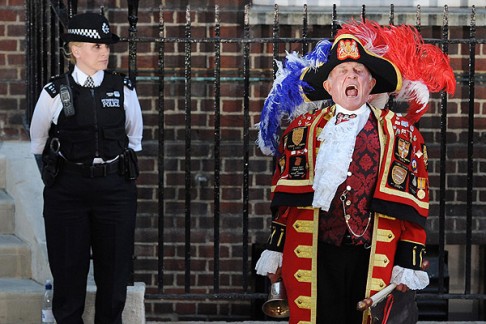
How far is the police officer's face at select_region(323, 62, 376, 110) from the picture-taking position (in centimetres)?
565

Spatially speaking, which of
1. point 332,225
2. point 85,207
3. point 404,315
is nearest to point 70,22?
point 85,207

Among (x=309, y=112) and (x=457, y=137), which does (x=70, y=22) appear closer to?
(x=309, y=112)

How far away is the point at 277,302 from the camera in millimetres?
5965

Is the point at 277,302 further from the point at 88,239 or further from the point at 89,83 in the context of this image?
the point at 89,83

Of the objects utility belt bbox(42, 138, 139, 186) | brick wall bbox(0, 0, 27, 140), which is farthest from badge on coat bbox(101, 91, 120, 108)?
brick wall bbox(0, 0, 27, 140)

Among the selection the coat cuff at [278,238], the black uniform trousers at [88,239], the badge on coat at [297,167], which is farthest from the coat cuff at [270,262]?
the black uniform trousers at [88,239]

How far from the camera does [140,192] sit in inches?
326

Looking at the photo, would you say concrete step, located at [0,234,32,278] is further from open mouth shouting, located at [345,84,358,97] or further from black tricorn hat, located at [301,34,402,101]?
open mouth shouting, located at [345,84,358,97]

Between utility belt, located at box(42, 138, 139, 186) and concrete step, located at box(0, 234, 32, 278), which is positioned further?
concrete step, located at box(0, 234, 32, 278)

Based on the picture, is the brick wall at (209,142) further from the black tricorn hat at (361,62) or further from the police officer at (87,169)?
the black tricorn hat at (361,62)

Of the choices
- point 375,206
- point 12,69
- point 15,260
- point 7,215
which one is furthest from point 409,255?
point 12,69

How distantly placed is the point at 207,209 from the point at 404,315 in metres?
2.74

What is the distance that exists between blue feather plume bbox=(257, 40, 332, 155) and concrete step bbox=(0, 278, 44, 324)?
5.74ft

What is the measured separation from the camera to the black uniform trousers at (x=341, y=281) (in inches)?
223
